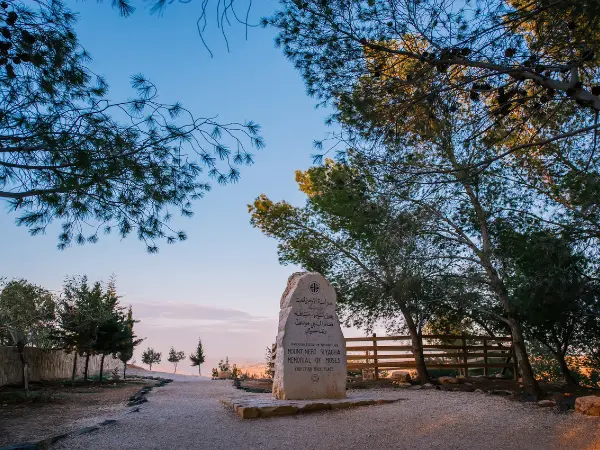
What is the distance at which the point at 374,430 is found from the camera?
6.17m

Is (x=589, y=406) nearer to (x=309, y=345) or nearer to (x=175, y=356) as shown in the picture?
(x=309, y=345)

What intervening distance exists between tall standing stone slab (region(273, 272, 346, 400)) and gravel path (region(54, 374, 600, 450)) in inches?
51.3

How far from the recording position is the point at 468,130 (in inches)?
258

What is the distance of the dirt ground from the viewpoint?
271 inches

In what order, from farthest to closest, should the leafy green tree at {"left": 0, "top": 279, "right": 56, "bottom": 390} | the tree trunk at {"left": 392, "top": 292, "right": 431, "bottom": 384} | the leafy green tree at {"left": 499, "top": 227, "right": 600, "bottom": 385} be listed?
the leafy green tree at {"left": 0, "top": 279, "right": 56, "bottom": 390}
the tree trunk at {"left": 392, "top": 292, "right": 431, "bottom": 384}
the leafy green tree at {"left": 499, "top": 227, "right": 600, "bottom": 385}

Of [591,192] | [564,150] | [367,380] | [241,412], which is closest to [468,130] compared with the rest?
[591,192]

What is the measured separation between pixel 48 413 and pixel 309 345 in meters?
5.38

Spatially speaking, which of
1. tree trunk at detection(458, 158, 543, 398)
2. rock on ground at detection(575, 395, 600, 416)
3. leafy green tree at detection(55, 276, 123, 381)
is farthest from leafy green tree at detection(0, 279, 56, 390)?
rock on ground at detection(575, 395, 600, 416)

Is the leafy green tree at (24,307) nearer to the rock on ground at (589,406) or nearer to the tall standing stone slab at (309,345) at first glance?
the tall standing stone slab at (309,345)

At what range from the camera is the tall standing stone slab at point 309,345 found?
906cm

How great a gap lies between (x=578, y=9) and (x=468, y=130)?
2007 millimetres

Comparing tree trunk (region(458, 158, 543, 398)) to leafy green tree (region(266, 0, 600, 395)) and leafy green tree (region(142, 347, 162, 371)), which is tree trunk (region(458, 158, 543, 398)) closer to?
leafy green tree (region(266, 0, 600, 395))

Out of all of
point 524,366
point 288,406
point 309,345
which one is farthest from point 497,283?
point 288,406

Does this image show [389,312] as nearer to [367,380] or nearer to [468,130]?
[367,380]
